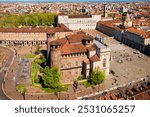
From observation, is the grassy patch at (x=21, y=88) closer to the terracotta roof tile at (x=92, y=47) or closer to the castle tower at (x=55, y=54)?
the castle tower at (x=55, y=54)

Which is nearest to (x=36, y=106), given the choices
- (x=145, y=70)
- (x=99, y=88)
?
(x=99, y=88)

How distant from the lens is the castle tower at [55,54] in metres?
15.1

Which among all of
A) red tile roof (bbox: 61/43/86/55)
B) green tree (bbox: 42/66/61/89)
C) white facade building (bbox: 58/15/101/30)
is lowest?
white facade building (bbox: 58/15/101/30)

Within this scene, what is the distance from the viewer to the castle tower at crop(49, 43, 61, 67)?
Answer: 1512 centimetres

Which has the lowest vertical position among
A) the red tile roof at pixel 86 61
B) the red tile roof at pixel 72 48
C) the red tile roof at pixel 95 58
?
the red tile roof at pixel 86 61

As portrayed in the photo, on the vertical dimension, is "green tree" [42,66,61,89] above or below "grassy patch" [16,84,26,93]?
above

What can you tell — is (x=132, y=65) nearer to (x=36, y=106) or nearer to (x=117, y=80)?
(x=117, y=80)

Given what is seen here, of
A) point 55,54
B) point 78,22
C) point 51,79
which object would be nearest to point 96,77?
point 51,79

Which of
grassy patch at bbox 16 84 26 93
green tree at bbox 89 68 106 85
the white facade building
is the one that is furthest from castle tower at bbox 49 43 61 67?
the white facade building

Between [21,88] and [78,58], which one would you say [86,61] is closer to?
[78,58]

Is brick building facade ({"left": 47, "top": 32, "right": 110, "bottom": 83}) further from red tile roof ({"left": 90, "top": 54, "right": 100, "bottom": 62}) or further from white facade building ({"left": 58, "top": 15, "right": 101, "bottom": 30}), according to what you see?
white facade building ({"left": 58, "top": 15, "right": 101, "bottom": 30})

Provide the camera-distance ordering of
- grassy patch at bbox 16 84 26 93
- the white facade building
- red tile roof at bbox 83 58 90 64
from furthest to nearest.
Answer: the white facade building → red tile roof at bbox 83 58 90 64 → grassy patch at bbox 16 84 26 93

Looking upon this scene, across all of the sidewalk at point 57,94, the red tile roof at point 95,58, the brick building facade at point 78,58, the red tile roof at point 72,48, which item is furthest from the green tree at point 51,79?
the red tile roof at point 95,58

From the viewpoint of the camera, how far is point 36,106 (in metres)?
4.80
